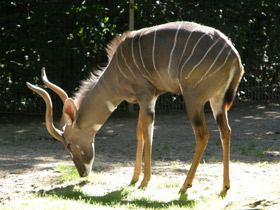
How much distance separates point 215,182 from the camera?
502 centimetres

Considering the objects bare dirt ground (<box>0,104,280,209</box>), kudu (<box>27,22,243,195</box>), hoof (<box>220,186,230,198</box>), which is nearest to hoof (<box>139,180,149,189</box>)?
kudu (<box>27,22,243,195</box>)

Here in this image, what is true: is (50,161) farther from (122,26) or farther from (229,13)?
(229,13)

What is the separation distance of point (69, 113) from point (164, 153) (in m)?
2.01

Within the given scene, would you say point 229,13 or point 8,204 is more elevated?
point 229,13

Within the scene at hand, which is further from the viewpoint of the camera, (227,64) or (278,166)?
(278,166)

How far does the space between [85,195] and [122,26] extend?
19.2 feet

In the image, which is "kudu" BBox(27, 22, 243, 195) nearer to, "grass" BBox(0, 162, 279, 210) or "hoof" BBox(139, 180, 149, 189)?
"hoof" BBox(139, 180, 149, 189)

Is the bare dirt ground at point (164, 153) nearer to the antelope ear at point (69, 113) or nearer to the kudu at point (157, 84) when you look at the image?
the kudu at point (157, 84)

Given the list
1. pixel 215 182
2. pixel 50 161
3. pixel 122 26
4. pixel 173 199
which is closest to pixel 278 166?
pixel 215 182

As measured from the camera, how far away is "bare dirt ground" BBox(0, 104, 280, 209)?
4820 mm

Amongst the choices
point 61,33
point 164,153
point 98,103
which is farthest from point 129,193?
point 61,33

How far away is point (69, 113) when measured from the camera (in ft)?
16.3

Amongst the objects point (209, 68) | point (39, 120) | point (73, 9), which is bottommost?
point (39, 120)

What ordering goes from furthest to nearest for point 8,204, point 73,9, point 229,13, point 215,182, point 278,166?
point 229,13, point 73,9, point 278,166, point 215,182, point 8,204
